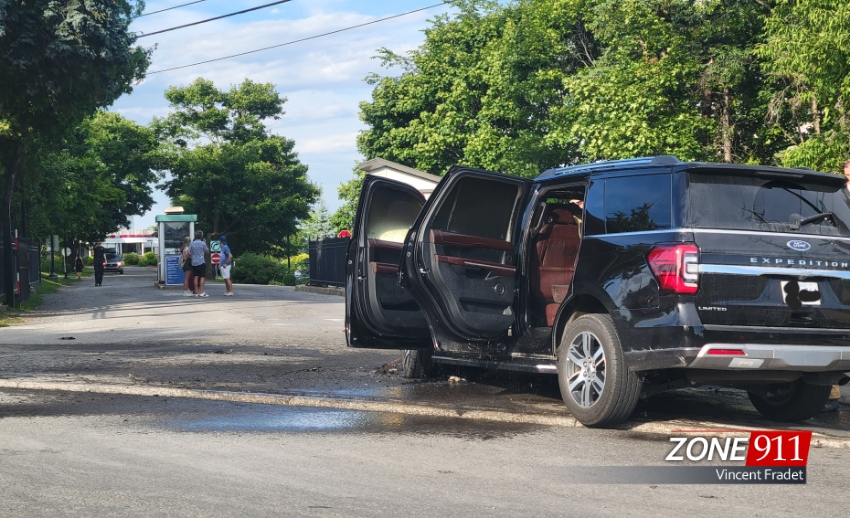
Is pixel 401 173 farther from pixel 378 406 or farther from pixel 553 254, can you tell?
pixel 378 406

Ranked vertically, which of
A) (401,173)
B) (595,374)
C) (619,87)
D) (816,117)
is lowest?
(595,374)

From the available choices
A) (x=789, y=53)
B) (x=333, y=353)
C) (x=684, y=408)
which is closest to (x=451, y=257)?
(x=684, y=408)

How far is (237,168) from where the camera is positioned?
65.7 meters

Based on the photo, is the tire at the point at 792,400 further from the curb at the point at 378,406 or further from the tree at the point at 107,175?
the tree at the point at 107,175

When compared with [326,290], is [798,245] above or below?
above

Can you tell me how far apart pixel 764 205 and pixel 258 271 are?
43340 mm

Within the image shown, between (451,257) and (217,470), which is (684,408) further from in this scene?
(217,470)

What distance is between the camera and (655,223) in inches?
271

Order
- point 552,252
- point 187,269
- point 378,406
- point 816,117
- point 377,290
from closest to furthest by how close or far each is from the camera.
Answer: point 378,406, point 552,252, point 377,290, point 816,117, point 187,269

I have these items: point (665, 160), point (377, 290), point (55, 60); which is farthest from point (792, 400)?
point (55, 60)

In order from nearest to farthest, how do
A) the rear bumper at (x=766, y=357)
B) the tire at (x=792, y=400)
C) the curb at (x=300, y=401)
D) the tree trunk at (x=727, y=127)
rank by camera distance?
the rear bumper at (x=766, y=357) → the tire at (x=792, y=400) → the curb at (x=300, y=401) → the tree trunk at (x=727, y=127)

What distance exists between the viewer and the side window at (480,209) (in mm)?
8562

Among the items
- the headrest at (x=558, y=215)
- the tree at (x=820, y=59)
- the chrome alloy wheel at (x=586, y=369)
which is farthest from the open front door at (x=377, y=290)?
the tree at (x=820, y=59)

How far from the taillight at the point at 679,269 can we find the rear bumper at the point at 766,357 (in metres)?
0.41
